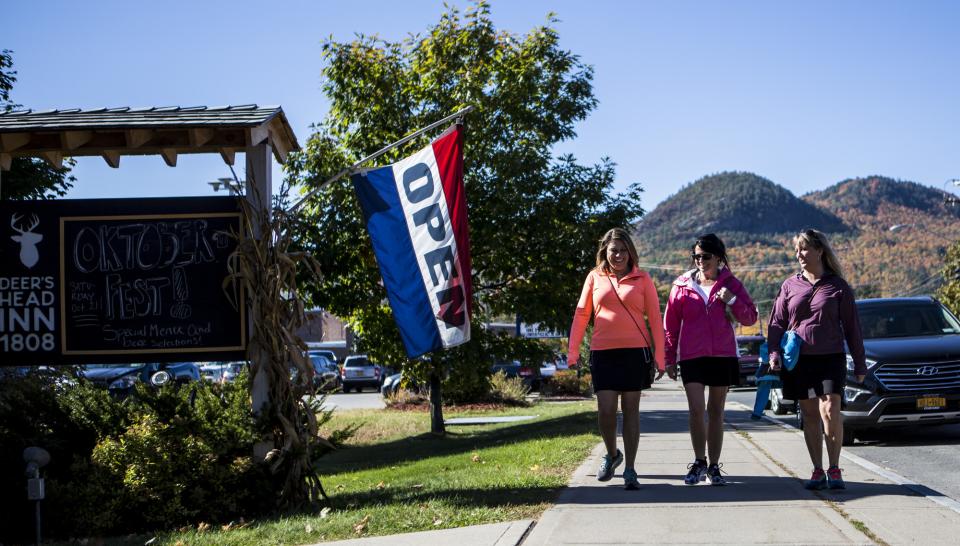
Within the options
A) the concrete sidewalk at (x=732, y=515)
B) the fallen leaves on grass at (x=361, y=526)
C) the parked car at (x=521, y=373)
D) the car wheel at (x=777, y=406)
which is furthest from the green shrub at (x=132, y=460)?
the parked car at (x=521, y=373)

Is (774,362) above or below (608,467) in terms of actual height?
above

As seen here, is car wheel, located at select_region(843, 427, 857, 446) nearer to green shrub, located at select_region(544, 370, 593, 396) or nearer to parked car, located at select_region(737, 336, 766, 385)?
parked car, located at select_region(737, 336, 766, 385)

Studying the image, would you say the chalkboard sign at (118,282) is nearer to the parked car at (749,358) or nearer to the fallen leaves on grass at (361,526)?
the fallen leaves on grass at (361,526)

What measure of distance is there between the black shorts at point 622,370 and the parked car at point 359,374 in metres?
36.1

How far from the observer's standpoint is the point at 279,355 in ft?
→ 27.1

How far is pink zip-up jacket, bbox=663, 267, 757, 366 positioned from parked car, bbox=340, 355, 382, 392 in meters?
36.1

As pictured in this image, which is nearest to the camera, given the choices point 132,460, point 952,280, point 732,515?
point 732,515

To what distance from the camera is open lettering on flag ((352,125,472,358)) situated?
8422mm

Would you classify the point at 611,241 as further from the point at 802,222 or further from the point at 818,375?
the point at 802,222

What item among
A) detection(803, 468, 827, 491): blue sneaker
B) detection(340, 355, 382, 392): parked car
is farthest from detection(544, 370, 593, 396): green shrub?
detection(803, 468, 827, 491): blue sneaker

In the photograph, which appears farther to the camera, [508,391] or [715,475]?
[508,391]

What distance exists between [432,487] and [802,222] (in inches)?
6423

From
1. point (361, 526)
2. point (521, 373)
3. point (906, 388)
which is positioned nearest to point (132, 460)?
point (361, 526)

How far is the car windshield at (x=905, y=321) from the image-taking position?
12.8 meters
